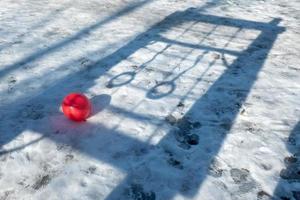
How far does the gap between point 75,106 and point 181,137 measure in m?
1.22

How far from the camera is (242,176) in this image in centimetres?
362

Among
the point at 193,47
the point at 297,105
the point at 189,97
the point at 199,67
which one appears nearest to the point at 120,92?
the point at 189,97

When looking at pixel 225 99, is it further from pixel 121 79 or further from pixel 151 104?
pixel 121 79

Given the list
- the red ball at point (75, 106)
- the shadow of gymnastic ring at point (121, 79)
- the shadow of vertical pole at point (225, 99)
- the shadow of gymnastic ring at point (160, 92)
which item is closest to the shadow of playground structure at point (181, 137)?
the shadow of vertical pole at point (225, 99)

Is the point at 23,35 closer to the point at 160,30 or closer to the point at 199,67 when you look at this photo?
the point at 160,30

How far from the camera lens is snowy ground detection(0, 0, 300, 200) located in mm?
3549

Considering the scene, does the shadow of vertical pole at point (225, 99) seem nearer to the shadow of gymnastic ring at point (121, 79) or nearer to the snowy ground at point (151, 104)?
the snowy ground at point (151, 104)

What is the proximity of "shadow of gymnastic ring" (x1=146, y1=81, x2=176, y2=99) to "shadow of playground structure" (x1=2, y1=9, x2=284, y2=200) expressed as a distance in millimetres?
433

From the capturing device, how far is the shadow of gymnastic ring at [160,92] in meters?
4.83

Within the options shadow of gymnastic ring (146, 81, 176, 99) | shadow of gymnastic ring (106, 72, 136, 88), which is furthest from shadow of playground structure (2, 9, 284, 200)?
shadow of gymnastic ring (146, 81, 176, 99)

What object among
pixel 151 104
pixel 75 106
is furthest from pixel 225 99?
pixel 75 106

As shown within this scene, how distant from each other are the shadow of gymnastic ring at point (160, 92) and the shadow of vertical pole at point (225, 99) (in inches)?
17.3

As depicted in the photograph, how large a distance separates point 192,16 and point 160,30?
100 centimetres

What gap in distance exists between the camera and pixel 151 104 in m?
4.64
